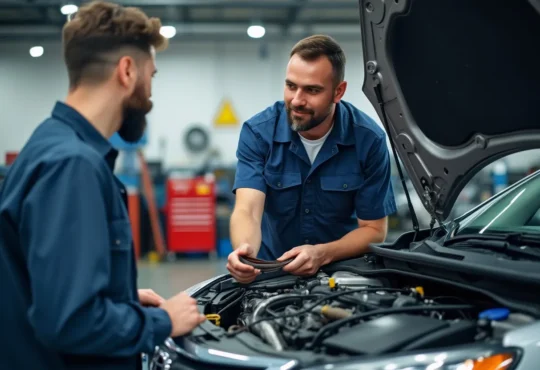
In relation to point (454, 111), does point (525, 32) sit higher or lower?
higher

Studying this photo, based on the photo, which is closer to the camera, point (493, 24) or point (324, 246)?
point (493, 24)

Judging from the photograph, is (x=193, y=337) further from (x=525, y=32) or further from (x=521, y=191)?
(x=521, y=191)

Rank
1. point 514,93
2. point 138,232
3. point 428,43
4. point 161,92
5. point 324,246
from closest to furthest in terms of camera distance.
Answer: point 514,93 < point 428,43 < point 324,246 < point 138,232 < point 161,92

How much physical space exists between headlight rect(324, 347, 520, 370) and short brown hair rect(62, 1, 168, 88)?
85 centimetres

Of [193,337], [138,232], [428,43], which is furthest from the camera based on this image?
[138,232]

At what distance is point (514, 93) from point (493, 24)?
22 cm

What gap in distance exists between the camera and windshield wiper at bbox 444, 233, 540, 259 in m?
1.77

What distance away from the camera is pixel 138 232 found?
8.09 metres

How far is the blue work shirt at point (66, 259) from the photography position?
1183mm

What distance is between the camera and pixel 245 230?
241 cm

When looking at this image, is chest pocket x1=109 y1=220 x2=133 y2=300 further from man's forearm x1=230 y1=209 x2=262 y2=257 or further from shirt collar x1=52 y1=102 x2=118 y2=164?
man's forearm x1=230 y1=209 x2=262 y2=257

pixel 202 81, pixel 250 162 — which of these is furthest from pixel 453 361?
pixel 202 81

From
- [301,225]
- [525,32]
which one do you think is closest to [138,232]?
[301,225]

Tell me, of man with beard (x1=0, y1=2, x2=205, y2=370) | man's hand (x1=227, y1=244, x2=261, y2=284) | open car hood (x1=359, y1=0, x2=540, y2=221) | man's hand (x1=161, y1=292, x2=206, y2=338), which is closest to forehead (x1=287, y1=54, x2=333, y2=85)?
open car hood (x1=359, y1=0, x2=540, y2=221)
